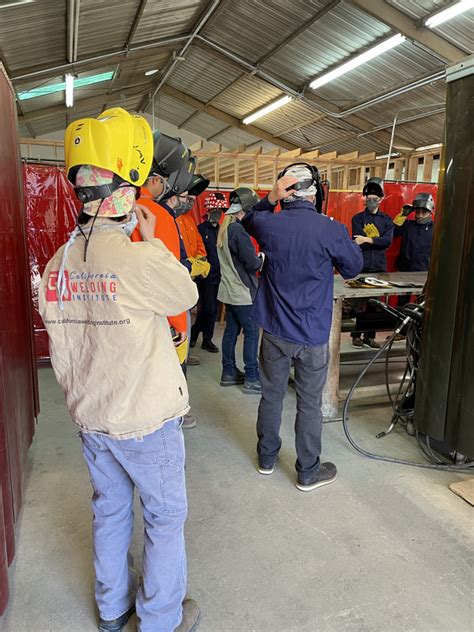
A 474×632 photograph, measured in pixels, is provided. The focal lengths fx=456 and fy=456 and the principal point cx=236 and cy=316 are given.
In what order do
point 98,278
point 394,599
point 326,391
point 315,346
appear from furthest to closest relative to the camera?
point 326,391
point 315,346
point 394,599
point 98,278

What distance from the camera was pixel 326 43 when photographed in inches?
334

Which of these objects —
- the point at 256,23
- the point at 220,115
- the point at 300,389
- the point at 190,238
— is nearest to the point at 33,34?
the point at 256,23

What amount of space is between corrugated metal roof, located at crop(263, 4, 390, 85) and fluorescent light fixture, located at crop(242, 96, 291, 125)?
0.96 meters

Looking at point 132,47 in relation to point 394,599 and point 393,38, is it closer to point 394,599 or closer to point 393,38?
point 393,38

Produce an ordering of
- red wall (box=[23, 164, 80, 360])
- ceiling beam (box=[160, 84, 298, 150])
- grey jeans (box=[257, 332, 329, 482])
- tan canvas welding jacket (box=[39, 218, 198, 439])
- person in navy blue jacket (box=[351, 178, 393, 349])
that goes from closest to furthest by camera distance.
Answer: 1. tan canvas welding jacket (box=[39, 218, 198, 439])
2. grey jeans (box=[257, 332, 329, 482])
3. red wall (box=[23, 164, 80, 360])
4. person in navy blue jacket (box=[351, 178, 393, 349])
5. ceiling beam (box=[160, 84, 298, 150])

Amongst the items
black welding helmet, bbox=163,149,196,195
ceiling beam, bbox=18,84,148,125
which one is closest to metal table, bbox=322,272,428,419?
black welding helmet, bbox=163,149,196,195

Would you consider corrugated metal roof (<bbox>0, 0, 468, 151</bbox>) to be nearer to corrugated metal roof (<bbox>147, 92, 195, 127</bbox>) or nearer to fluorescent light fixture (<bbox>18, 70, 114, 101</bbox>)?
fluorescent light fixture (<bbox>18, 70, 114, 101</bbox>)

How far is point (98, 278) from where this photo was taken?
53.0 inches

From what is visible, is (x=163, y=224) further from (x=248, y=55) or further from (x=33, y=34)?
(x=248, y=55)

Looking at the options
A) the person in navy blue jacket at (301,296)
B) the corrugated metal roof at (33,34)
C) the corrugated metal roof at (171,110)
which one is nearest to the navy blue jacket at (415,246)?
the person in navy blue jacket at (301,296)

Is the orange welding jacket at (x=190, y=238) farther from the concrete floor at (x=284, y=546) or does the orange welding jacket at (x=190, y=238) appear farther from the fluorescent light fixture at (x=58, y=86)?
the fluorescent light fixture at (x=58, y=86)

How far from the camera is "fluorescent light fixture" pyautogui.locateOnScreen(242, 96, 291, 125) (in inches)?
451

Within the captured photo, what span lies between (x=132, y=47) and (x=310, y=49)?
342cm

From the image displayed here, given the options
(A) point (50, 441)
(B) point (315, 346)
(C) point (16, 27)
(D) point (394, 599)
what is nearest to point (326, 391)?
(B) point (315, 346)
